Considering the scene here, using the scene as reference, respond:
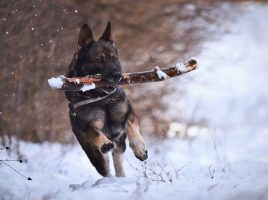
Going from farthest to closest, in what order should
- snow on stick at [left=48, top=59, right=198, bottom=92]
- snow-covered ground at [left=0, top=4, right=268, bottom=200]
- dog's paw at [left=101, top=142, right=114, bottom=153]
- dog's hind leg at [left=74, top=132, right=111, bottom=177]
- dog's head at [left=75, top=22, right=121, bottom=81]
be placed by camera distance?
dog's hind leg at [left=74, top=132, right=111, bottom=177] → dog's head at [left=75, top=22, right=121, bottom=81] → dog's paw at [left=101, top=142, right=114, bottom=153] → snow on stick at [left=48, top=59, right=198, bottom=92] → snow-covered ground at [left=0, top=4, right=268, bottom=200]

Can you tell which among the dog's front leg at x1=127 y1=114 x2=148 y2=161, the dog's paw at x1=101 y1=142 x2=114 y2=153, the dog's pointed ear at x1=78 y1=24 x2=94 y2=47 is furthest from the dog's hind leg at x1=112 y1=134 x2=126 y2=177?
the dog's pointed ear at x1=78 y1=24 x2=94 y2=47

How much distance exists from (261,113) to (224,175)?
42.8 ft

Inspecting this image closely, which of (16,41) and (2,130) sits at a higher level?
(16,41)

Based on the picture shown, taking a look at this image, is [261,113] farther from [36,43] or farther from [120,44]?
[36,43]

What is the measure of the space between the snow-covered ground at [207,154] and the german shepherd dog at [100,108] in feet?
1.20

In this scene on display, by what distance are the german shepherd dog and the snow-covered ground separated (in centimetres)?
36

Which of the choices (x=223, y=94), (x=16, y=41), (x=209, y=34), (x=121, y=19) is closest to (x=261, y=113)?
(x=223, y=94)

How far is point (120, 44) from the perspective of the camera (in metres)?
11.9

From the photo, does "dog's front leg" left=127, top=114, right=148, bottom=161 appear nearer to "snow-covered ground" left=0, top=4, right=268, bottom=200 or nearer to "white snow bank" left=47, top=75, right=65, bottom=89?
"snow-covered ground" left=0, top=4, right=268, bottom=200

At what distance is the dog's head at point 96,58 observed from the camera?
20.2 feet

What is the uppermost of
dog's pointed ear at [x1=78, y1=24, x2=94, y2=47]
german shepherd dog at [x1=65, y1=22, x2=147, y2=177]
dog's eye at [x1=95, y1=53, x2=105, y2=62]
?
dog's pointed ear at [x1=78, y1=24, x2=94, y2=47]

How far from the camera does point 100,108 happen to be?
20.5 feet

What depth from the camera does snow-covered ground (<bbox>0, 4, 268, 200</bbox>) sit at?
531cm

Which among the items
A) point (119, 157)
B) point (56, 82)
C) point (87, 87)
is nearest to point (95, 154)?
point (119, 157)
